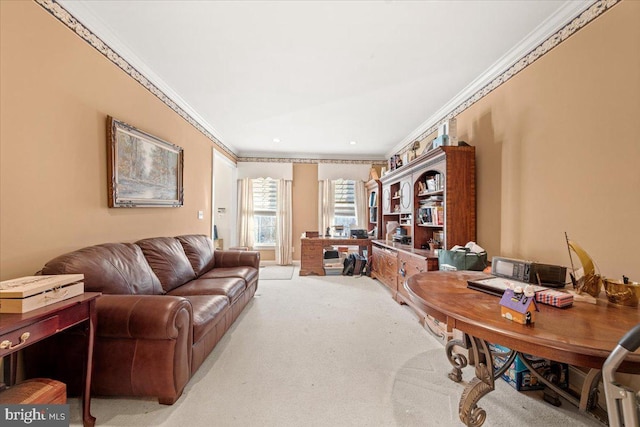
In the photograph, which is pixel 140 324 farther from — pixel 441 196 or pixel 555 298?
pixel 441 196

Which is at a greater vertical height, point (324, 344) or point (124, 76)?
point (124, 76)

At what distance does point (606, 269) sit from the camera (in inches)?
61.1

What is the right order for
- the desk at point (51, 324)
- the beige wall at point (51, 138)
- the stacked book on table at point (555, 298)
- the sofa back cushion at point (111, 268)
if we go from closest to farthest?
1. the desk at point (51, 324)
2. the stacked book on table at point (555, 298)
3. the beige wall at point (51, 138)
4. the sofa back cushion at point (111, 268)

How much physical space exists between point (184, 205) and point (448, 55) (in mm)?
3432

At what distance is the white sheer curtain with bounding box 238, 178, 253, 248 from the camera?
575 cm

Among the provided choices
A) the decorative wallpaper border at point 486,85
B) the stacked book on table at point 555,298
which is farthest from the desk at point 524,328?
the decorative wallpaper border at point 486,85

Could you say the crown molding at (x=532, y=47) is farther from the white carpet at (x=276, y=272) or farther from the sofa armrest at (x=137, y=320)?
the white carpet at (x=276, y=272)

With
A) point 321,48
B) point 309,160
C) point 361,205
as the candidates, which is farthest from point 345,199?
point 321,48

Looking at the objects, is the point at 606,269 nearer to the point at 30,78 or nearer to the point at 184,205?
the point at 30,78

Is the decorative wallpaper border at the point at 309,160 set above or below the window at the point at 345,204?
above

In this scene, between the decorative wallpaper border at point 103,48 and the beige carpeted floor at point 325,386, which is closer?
the beige carpeted floor at point 325,386

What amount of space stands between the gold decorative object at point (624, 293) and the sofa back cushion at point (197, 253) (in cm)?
332

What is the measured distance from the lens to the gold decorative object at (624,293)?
1.13 meters

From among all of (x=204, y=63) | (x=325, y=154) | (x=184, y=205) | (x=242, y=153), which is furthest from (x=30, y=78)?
(x=325, y=154)
